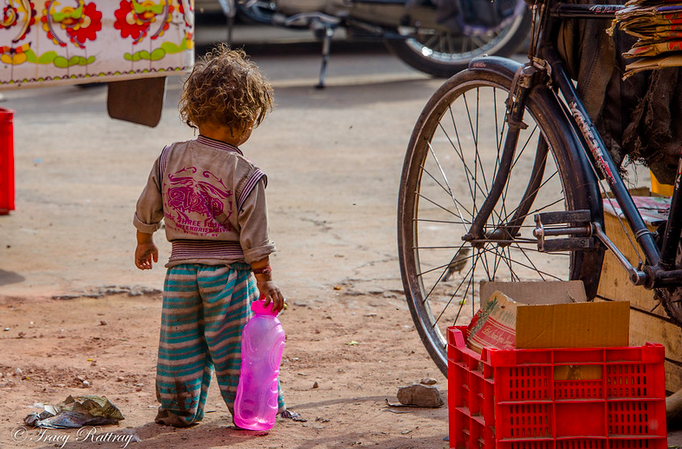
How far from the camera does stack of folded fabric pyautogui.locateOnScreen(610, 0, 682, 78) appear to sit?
2186mm

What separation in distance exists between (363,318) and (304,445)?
1.32m

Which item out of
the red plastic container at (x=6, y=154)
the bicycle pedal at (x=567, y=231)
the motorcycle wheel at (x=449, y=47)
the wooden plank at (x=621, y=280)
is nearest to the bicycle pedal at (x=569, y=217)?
the bicycle pedal at (x=567, y=231)

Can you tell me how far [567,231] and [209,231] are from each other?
3.33 ft

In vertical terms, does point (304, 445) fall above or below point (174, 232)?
below

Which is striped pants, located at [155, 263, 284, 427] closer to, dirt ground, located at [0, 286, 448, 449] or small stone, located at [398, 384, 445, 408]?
dirt ground, located at [0, 286, 448, 449]

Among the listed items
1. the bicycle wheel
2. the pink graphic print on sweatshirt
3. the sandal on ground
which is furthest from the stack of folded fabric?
the sandal on ground

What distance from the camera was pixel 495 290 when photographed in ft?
7.80

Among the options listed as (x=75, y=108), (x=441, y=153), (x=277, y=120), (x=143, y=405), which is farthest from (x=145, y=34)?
(x=75, y=108)

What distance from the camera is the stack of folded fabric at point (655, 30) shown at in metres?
2.19

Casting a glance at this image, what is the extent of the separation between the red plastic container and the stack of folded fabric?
395 cm

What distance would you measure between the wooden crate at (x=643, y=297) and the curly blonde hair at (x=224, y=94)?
1.13 m

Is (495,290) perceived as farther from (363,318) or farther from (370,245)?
(370,245)

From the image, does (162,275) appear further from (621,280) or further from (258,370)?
(621,280)

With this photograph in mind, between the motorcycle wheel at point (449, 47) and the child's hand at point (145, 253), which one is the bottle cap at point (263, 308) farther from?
the motorcycle wheel at point (449, 47)
